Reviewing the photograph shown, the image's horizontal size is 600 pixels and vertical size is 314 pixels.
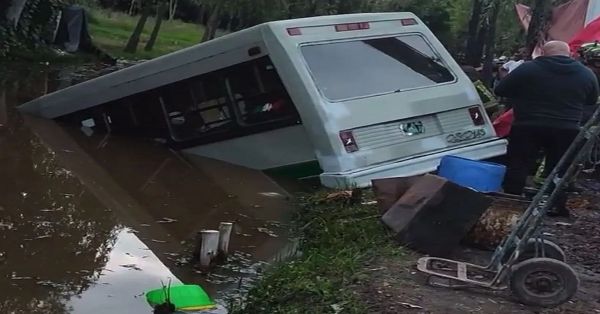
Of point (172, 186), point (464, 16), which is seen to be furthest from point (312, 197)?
point (464, 16)

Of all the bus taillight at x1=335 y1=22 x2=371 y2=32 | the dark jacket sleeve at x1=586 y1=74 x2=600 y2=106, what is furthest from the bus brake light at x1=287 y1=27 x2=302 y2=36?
the dark jacket sleeve at x1=586 y1=74 x2=600 y2=106

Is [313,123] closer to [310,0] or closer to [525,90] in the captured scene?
[525,90]

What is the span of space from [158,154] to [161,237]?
3218 mm

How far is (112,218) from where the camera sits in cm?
799

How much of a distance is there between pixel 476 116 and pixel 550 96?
215 centimetres

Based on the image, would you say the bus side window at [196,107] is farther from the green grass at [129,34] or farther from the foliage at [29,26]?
the green grass at [129,34]

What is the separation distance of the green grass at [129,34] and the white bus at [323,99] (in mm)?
16397

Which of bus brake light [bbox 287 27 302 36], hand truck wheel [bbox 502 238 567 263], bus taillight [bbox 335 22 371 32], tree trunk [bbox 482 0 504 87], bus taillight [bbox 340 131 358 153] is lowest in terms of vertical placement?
tree trunk [bbox 482 0 504 87]

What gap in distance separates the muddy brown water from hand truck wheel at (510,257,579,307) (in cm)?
188

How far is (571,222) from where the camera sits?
780 cm

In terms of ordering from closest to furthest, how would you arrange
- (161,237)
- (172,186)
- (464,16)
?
(161,237), (172,186), (464,16)

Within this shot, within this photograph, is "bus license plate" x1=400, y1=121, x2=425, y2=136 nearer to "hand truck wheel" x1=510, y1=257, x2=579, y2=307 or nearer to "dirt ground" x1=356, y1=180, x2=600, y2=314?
"dirt ground" x1=356, y1=180, x2=600, y2=314

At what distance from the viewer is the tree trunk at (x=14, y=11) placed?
2119cm

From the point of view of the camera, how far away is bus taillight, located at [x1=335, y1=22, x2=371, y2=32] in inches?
378
